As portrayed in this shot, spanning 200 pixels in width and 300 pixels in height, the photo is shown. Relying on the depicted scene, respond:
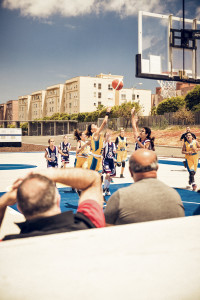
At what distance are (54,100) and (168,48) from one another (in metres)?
103

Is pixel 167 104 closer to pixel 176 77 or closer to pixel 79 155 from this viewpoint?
pixel 176 77

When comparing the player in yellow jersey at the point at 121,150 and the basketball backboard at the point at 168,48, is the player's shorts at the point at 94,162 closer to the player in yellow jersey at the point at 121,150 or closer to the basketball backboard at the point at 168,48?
the basketball backboard at the point at 168,48

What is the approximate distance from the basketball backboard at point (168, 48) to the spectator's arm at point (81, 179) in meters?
10.3

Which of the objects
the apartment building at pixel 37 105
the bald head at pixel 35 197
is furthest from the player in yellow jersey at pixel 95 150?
the apartment building at pixel 37 105

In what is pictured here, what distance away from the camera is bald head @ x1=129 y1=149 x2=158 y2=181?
9.29 ft

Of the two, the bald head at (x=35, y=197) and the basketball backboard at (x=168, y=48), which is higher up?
the basketball backboard at (x=168, y=48)

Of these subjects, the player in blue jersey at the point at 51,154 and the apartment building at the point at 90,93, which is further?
the apartment building at the point at 90,93

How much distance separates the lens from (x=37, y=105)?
406ft

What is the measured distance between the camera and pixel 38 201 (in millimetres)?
1985

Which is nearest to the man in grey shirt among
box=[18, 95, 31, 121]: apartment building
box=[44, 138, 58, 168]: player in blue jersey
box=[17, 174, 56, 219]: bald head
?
box=[17, 174, 56, 219]: bald head

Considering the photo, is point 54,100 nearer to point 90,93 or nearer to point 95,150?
point 90,93

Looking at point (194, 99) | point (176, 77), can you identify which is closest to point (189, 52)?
point (176, 77)

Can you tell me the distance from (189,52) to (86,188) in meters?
11.9

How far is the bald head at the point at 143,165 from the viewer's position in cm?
283
